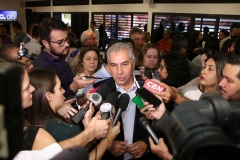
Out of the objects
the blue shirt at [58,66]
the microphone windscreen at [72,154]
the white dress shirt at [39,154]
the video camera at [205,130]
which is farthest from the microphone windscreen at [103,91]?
the video camera at [205,130]

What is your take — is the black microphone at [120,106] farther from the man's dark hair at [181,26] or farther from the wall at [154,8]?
the man's dark hair at [181,26]

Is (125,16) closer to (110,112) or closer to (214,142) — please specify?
(110,112)

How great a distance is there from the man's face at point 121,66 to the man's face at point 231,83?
67 cm

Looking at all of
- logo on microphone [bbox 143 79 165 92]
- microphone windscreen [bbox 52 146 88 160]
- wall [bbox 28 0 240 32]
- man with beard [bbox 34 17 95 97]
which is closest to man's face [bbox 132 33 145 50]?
man with beard [bbox 34 17 95 97]

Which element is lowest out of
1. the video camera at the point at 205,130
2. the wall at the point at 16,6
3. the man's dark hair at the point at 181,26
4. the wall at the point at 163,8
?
the video camera at the point at 205,130

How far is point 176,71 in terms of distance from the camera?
2.46 metres

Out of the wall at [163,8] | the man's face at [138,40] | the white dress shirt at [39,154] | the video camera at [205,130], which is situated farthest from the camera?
the wall at [163,8]

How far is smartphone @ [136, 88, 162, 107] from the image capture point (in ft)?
4.78

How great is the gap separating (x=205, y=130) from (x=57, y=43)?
1.97 meters

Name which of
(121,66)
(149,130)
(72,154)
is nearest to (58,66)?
(121,66)

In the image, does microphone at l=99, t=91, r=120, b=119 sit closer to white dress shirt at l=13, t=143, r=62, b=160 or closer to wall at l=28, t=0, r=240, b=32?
white dress shirt at l=13, t=143, r=62, b=160

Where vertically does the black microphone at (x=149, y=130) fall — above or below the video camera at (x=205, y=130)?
below

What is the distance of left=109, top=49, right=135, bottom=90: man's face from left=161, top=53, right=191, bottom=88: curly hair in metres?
0.77

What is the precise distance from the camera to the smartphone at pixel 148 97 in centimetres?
146
